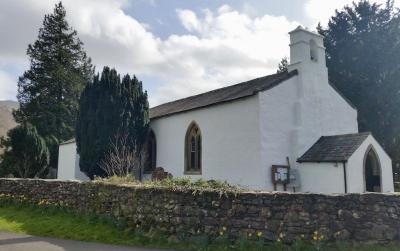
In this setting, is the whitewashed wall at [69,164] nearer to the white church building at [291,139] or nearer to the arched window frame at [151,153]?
the arched window frame at [151,153]

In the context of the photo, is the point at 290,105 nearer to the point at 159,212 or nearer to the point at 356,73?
the point at 159,212

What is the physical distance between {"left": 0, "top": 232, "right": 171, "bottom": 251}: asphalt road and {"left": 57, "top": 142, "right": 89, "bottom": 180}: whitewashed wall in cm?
1638

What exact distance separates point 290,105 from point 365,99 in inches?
500

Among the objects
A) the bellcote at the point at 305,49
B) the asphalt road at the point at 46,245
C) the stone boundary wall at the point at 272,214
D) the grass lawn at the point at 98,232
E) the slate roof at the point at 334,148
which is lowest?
the asphalt road at the point at 46,245

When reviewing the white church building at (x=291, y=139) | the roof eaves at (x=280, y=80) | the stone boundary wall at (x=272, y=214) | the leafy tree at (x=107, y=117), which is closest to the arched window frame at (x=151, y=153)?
the leafy tree at (x=107, y=117)

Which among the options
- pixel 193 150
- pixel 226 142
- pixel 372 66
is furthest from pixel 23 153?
pixel 372 66

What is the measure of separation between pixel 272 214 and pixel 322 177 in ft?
28.1

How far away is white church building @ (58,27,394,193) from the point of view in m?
16.8

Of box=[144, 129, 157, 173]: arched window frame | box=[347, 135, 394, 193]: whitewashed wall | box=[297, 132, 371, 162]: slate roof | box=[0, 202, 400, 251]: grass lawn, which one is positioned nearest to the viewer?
box=[0, 202, 400, 251]: grass lawn

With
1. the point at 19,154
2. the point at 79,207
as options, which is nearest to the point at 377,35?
the point at 79,207

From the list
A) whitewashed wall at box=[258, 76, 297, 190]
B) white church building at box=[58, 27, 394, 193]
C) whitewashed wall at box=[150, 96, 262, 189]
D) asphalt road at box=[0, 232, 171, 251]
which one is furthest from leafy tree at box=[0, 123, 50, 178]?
whitewashed wall at box=[258, 76, 297, 190]

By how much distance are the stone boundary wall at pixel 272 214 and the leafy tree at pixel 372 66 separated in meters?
20.9

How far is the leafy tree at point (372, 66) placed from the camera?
2770cm

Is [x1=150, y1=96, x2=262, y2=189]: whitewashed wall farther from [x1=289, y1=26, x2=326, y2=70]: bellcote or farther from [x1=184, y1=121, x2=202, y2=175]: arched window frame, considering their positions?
[x1=289, y1=26, x2=326, y2=70]: bellcote
